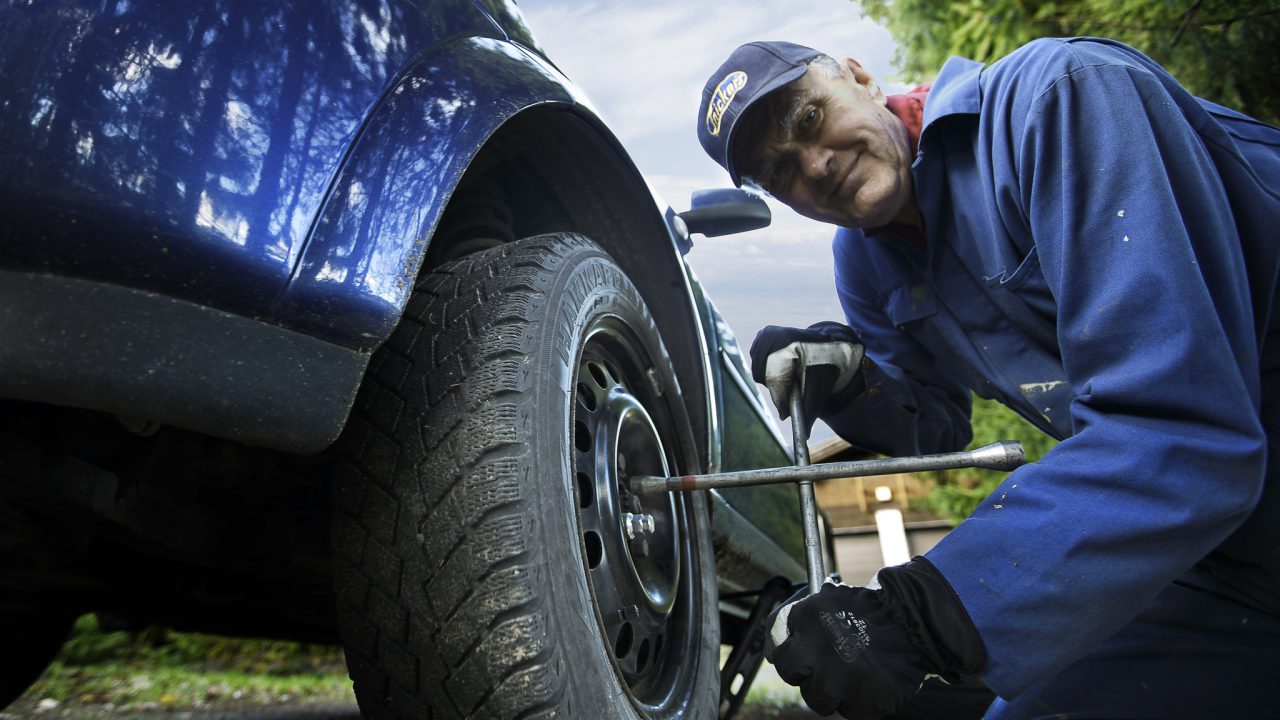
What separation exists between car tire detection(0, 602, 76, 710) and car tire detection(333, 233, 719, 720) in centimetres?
149

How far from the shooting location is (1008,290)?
1.58m

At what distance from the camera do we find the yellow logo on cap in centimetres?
176

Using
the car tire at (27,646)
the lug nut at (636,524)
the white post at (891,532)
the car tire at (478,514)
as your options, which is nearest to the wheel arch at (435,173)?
the car tire at (478,514)

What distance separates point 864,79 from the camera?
1916 mm

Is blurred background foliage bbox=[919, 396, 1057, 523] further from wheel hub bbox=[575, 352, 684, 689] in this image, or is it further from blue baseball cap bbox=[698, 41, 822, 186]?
wheel hub bbox=[575, 352, 684, 689]

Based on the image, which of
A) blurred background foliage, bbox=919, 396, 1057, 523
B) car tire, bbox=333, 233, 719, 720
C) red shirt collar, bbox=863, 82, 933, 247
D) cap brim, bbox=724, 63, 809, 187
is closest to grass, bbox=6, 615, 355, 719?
car tire, bbox=333, 233, 719, 720

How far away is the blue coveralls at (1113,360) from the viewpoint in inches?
44.1

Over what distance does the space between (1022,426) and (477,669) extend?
540 cm

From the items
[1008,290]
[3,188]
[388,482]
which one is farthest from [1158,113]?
[3,188]

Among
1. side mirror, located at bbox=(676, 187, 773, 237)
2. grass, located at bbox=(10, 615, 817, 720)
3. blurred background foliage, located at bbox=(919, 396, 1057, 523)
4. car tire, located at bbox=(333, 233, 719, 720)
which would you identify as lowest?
blurred background foliage, located at bbox=(919, 396, 1057, 523)

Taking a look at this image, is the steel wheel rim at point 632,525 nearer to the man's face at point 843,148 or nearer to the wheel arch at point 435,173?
the wheel arch at point 435,173

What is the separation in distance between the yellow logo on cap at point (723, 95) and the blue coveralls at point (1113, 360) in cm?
35

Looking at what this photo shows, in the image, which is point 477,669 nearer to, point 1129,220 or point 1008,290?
point 1129,220

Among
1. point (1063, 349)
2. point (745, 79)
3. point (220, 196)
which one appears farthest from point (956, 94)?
point (220, 196)
